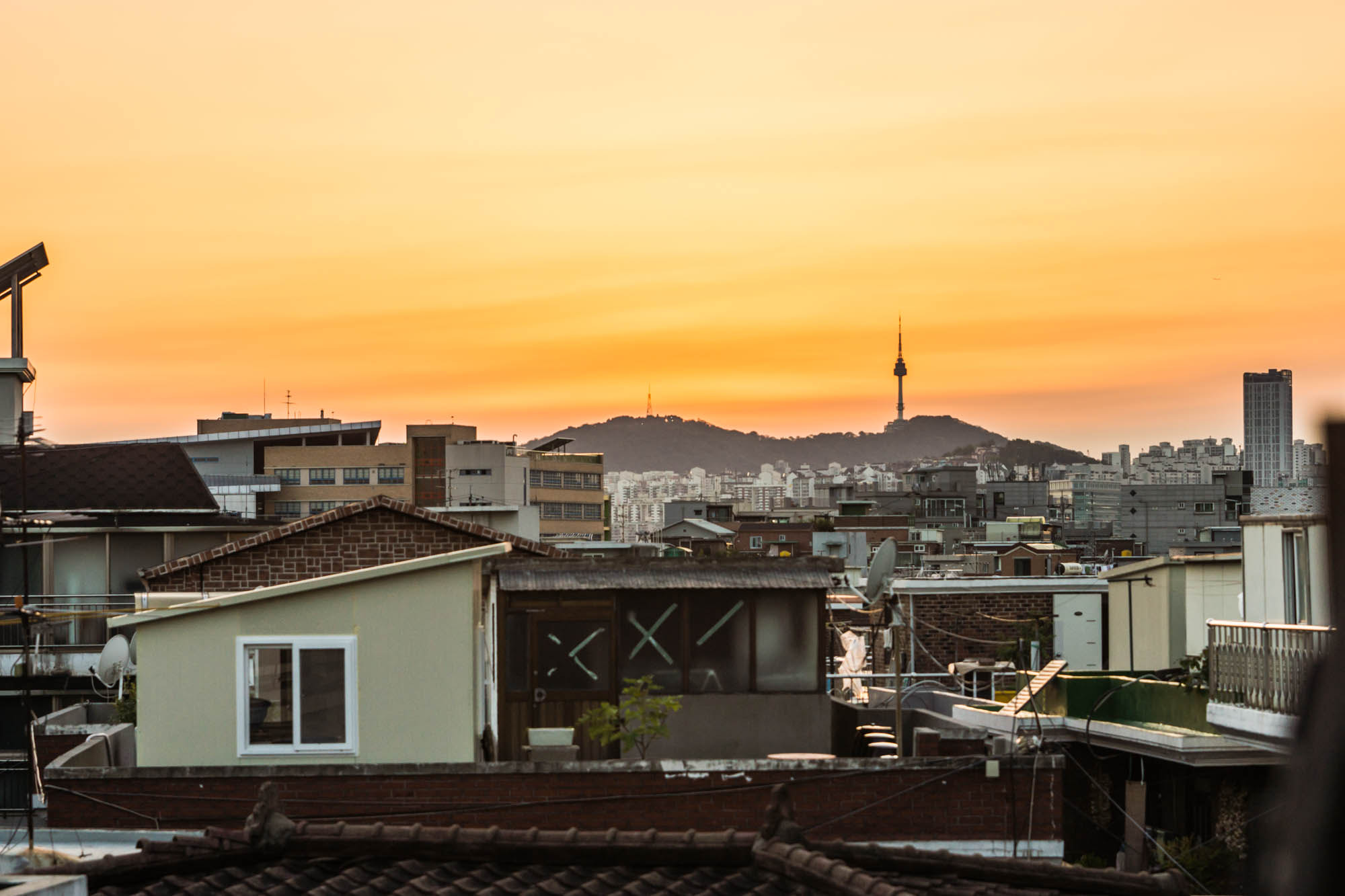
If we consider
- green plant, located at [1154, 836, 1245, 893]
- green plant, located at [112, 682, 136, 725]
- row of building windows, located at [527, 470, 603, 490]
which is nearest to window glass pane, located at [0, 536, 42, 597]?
green plant, located at [112, 682, 136, 725]

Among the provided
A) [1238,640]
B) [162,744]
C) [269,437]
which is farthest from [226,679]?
[269,437]

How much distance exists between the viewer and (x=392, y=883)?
312 inches

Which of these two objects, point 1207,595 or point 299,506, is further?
point 299,506

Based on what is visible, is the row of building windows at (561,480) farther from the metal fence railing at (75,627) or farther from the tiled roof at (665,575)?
the tiled roof at (665,575)

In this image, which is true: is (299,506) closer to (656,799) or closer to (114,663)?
(114,663)

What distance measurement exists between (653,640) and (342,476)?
12328 centimetres

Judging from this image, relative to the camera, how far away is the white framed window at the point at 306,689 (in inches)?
661

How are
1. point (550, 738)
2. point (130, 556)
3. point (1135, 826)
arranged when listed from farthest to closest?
point (130, 556)
point (1135, 826)
point (550, 738)

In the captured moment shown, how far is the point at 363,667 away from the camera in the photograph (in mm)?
16922

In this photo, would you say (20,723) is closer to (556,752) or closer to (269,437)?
(556,752)

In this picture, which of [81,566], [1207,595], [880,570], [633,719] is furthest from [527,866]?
[81,566]

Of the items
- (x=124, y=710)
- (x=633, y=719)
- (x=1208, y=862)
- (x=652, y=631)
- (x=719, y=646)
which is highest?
(x=652, y=631)

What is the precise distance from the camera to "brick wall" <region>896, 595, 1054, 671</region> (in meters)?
41.5

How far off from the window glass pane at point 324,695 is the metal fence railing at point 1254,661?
1122cm
